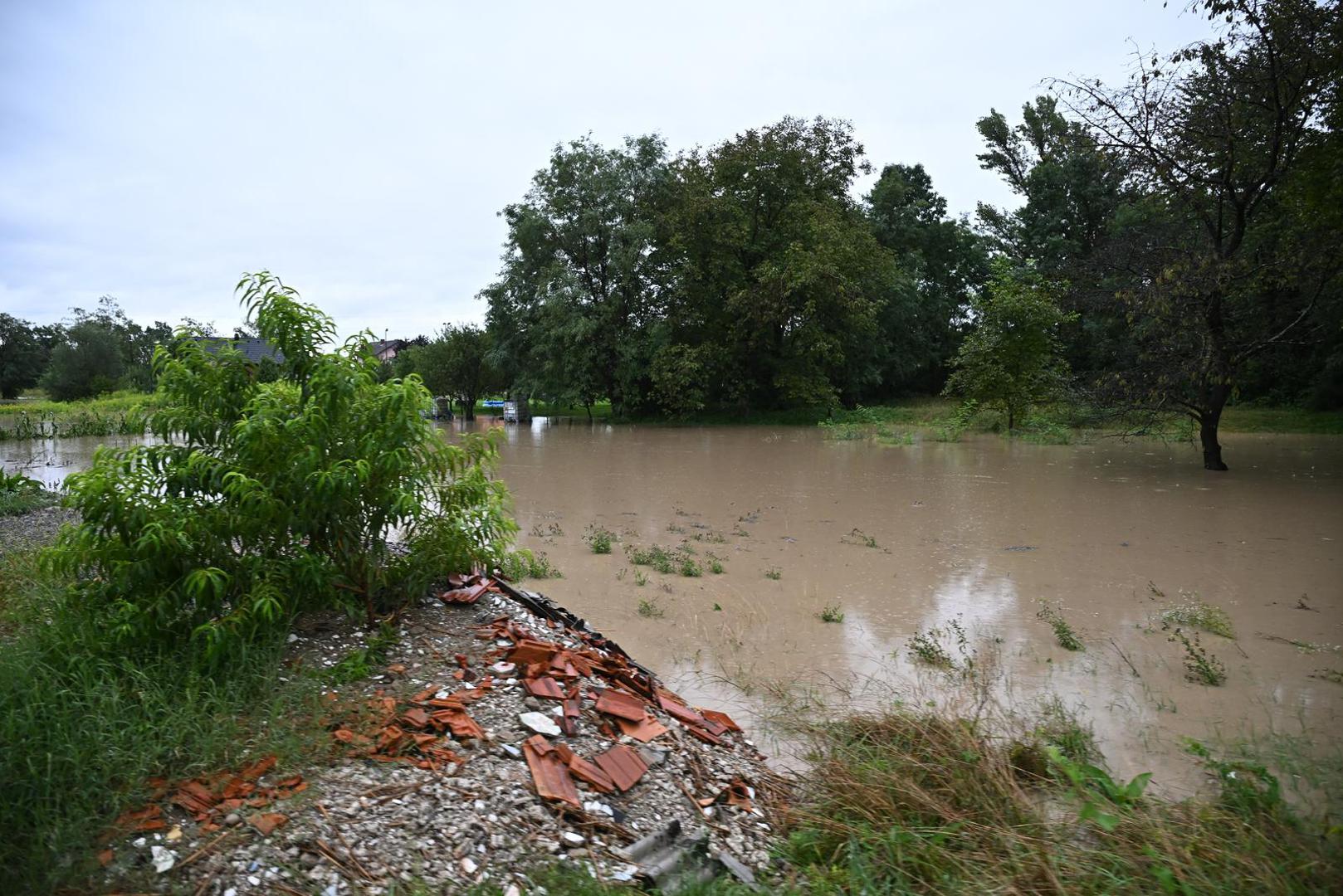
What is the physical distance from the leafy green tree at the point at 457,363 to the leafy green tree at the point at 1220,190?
98.7 feet

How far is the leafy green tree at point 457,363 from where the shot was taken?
38.3m

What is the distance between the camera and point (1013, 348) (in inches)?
867

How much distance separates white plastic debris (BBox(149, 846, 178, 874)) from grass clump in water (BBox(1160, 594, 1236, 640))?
20.5 ft

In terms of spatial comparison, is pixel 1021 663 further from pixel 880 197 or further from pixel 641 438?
pixel 880 197

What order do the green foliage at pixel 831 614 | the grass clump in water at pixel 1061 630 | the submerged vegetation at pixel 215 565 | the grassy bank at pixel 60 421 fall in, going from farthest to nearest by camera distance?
the grassy bank at pixel 60 421 < the green foliage at pixel 831 614 < the grass clump in water at pixel 1061 630 < the submerged vegetation at pixel 215 565

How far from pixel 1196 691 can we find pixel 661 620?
11.7ft

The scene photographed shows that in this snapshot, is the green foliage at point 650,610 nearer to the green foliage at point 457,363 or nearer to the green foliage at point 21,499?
the green foliage at point 21,499

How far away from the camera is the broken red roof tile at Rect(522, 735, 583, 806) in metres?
2.89

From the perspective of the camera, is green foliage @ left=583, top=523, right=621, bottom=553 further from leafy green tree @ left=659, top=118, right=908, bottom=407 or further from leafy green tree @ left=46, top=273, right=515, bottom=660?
leafy green tree @ left=659, top=118, right=908, bottom=407

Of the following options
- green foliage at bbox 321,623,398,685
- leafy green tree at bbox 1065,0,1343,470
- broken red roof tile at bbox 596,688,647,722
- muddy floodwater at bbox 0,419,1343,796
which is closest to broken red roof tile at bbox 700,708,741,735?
muddy floodwater at bbox 0,419,1343,796

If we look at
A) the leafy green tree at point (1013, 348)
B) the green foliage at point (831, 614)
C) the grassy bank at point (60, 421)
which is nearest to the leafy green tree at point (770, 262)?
the leafy green tree at point (1013, 348)

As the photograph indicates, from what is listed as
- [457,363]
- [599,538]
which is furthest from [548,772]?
[457,363]

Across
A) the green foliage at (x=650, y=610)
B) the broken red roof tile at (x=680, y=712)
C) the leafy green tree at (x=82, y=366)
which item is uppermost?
the leafy green tree at (x=82, y=366)

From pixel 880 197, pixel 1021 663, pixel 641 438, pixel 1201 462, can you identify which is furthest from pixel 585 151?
pixel 1021 663
